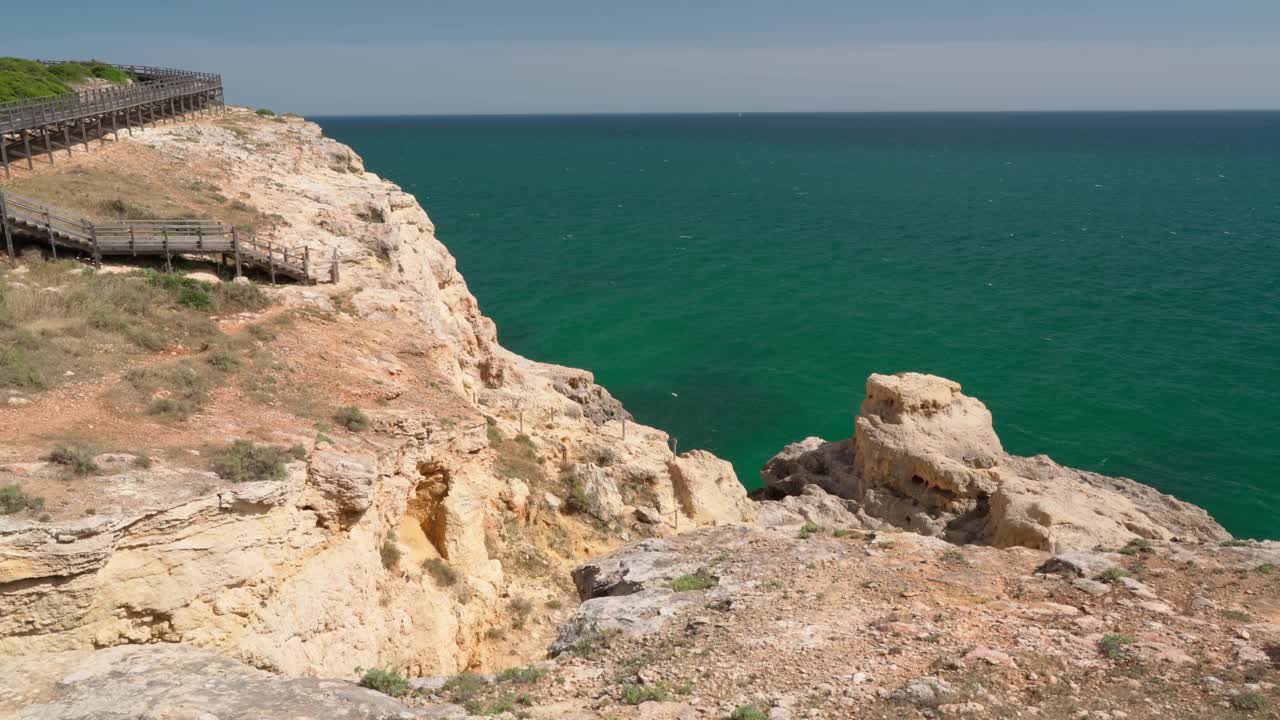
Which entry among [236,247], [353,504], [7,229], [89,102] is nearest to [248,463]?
[353,504]

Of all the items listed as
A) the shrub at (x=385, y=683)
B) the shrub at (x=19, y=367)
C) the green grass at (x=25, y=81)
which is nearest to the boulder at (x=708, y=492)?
the shrub at (x=385, y=683)

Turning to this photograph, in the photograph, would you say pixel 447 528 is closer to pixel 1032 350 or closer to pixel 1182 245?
pixel 1032 350

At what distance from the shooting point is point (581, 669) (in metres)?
15.0

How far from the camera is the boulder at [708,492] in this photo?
1134 inches

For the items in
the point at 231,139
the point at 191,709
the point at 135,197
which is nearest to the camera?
the point at 191,709

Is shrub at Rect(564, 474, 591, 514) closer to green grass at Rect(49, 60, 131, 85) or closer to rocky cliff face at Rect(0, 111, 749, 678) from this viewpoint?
rocky cliff face at Rect(0, 111, 749, 678)

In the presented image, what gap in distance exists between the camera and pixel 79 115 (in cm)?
4047

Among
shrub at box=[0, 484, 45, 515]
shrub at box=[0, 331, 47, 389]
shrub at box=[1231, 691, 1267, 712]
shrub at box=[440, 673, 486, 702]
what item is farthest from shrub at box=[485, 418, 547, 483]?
shrub at box=[1231, 691, 1267, 712]

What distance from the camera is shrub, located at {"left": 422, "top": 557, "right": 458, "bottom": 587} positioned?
20391mm

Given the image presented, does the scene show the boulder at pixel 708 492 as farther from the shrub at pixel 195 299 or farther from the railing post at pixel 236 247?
the railing post at pixel 236 247

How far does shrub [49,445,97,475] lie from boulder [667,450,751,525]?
59.2ft

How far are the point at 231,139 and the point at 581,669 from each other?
4254 centimetres

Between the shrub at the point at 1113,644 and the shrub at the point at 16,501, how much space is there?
58.7 feet

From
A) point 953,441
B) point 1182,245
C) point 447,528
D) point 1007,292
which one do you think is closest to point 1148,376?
point 1007,292
